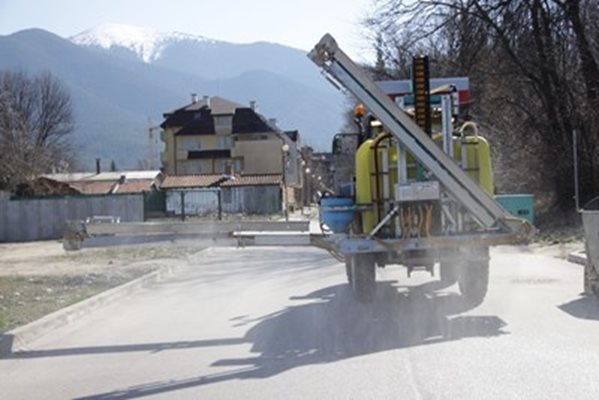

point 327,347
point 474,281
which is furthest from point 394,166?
point 327,347

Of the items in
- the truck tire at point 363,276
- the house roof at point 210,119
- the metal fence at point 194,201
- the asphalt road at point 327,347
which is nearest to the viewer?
the asphalt road at point 327,347

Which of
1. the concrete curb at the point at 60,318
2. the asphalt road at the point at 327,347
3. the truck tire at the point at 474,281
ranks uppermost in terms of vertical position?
the truck tire at the point at 474,281

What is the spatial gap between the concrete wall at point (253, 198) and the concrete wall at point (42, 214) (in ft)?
63.2

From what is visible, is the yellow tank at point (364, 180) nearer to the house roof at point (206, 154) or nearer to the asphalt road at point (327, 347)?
the asphalt road at point (327, 347)

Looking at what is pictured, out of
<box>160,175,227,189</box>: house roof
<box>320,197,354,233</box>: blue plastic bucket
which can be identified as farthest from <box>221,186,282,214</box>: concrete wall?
<box>320,197,354,233</box>: blue plastic bucket

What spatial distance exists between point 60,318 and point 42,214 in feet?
108

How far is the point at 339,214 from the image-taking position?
11.5 m

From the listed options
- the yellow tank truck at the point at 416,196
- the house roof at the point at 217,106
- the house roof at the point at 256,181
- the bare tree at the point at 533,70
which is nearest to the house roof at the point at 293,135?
the house roof at the point at 217,106

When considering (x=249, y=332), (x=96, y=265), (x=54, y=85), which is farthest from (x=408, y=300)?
(x=54, y=85)

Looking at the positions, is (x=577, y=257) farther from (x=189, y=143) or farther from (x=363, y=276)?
(x=189, y=143)

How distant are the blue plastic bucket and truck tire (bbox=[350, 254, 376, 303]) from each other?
47 cm

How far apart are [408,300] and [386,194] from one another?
2.14 meters

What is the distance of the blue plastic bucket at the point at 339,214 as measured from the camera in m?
11.5

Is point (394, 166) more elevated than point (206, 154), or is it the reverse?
point (206, 154)
